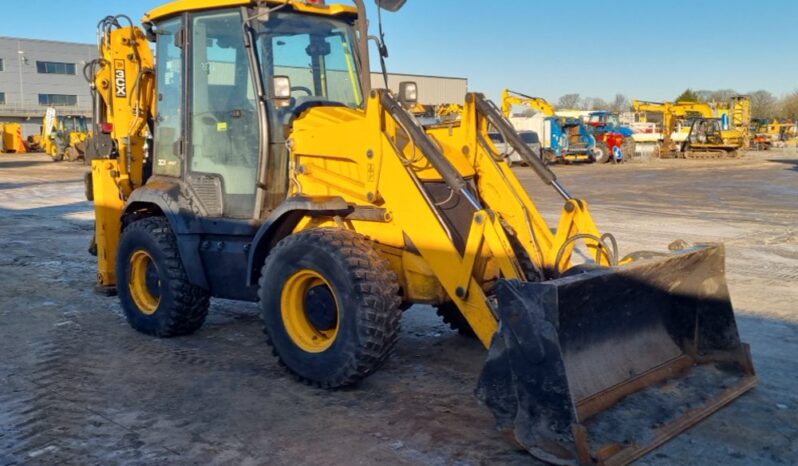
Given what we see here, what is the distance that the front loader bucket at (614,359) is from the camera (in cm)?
362

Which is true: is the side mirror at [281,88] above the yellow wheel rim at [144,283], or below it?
above

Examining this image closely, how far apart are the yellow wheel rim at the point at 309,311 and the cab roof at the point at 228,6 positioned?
2004 millimetres

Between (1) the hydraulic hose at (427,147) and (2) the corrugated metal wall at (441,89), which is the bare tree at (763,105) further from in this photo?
(1) the hydraulic hose at (427,147)

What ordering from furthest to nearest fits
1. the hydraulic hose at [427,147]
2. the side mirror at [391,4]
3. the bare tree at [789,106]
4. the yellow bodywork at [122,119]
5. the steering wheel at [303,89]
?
the bare tree at [789,106] → the yellow bodywork at [122,119] → the steering wheel at [303,89] → the side mirror at [391,4] → the hydraulic hose at [427,147]

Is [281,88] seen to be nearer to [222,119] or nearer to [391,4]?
[222,119]

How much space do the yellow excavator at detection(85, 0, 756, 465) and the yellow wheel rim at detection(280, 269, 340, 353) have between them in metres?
0.01

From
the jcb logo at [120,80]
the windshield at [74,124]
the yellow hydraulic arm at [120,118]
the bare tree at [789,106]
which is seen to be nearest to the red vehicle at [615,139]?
the windshield at [74,124]

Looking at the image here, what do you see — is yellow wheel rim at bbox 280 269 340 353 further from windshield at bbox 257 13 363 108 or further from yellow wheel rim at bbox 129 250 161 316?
yellow wheel rim at bbox 129 250 161 316

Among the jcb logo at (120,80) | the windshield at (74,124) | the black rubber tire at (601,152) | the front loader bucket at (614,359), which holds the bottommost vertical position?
the front loader bucket at (614,359)

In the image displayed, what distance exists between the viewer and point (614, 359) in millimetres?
4293

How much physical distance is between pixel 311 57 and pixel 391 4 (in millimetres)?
911

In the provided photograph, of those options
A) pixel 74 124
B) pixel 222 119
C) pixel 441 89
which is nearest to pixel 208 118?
pixel 222 119

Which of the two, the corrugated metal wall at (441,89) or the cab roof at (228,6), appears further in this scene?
the corrugated metal wall at (441,89)

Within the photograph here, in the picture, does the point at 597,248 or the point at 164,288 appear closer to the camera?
the point at 597,248
